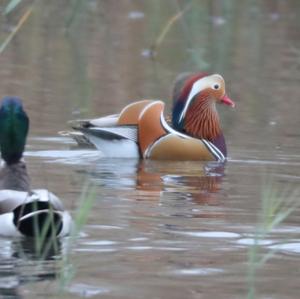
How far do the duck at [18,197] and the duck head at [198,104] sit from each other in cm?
349

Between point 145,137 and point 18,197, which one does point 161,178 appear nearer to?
point 145,137

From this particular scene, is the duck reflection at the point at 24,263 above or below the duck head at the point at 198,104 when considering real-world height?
below

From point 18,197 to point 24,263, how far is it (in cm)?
54

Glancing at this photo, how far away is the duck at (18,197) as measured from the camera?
7316mm

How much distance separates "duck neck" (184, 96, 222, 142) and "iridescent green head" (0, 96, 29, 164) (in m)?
3.45

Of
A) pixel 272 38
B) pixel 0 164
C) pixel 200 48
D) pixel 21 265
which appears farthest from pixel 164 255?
pixel 272 38

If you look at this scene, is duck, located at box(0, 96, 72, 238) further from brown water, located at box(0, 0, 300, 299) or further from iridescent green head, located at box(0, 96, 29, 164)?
brown water, located at box(0, 0, 300, 299)

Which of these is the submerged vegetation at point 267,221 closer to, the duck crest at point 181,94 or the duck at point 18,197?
the duck at point 18,197

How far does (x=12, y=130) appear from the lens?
8133mm

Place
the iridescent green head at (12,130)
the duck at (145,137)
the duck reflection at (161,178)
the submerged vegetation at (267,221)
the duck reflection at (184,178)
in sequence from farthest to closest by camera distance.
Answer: the duck at (145,137)
the duck reflection at (184,178)
the duck reflection at (161,178)
the iridescent green head at (12,130)
the submerged vegetation at (267,221)

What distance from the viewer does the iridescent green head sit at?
26.4 ft

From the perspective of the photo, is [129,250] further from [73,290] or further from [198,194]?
[198,194]

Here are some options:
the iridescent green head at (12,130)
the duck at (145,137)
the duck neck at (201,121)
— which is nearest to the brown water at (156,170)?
the duck at (145,137)

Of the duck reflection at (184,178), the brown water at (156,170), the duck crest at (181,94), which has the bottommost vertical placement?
the duck reflection at (184,178)
